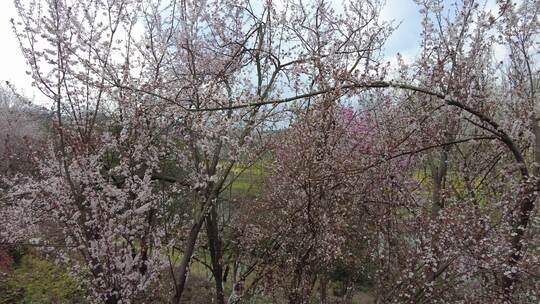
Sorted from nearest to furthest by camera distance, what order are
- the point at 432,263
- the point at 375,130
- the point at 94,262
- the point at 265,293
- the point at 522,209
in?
the point at 522,209 → the point at 432,263 → the point at 94,262 → the point at 265,293 → the point at 375,130

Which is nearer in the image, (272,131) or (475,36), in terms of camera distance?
(475,36)

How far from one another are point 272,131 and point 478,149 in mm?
2758

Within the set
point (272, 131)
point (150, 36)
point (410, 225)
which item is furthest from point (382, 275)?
point (150, 36)

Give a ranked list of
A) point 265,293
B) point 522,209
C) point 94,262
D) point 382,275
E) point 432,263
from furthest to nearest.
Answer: point 265,293 < point 382,275 < point 94,262 < point 432,263 < point 522,209

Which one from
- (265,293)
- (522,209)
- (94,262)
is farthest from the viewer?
(265,293)

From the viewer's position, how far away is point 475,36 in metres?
5.23

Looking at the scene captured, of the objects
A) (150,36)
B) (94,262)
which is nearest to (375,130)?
(150,36)

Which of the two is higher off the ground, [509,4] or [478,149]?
[509,4]

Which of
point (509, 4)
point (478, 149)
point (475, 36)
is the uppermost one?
point (475, 36)

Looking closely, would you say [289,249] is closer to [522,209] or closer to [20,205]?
[522,209]

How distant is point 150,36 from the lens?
6262mm

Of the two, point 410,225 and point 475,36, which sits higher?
point 475,36

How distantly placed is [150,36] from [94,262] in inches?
126

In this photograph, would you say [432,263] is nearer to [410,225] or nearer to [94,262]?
[410,225]
